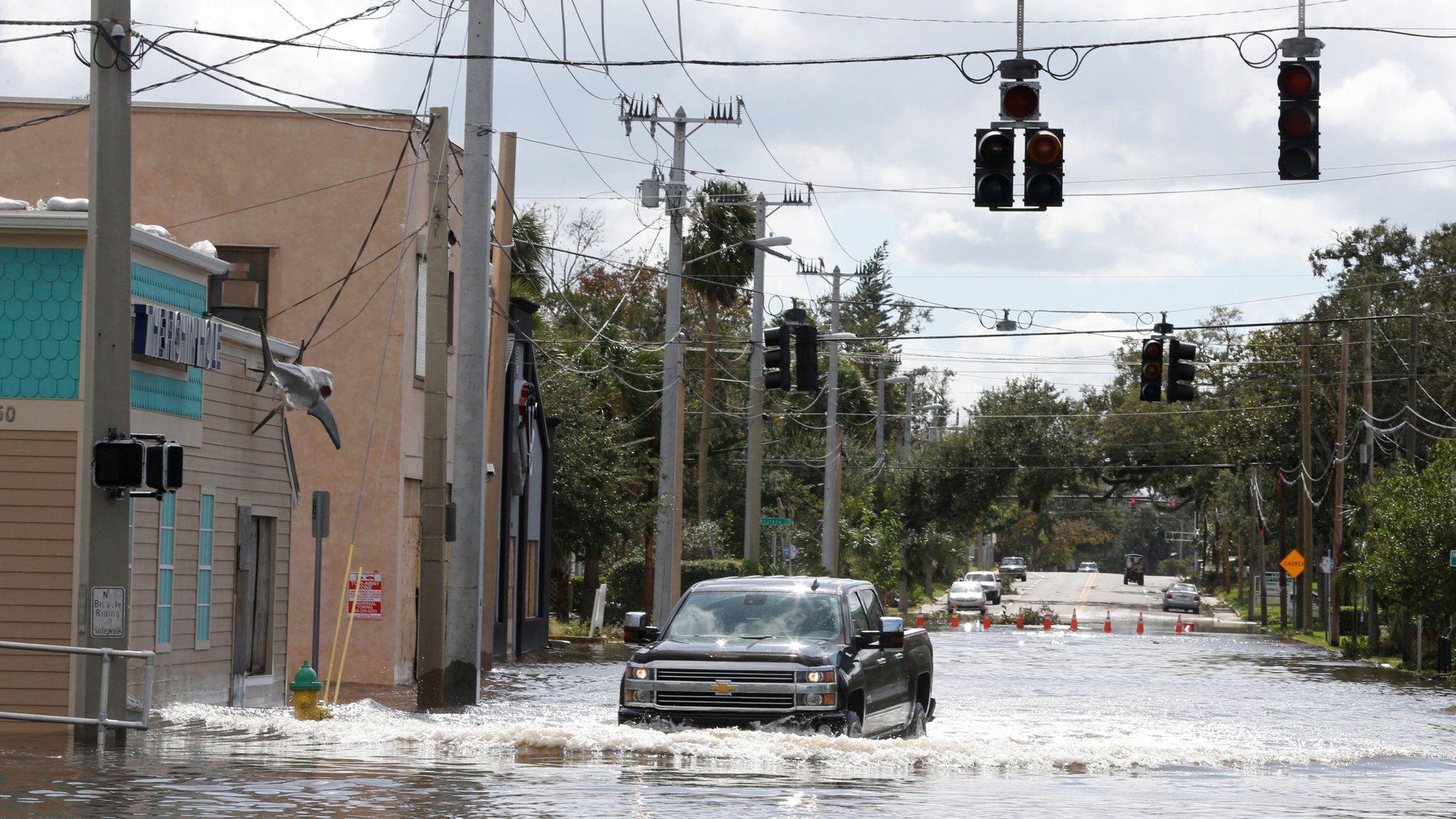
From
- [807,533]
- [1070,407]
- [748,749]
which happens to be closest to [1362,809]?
[748,749]

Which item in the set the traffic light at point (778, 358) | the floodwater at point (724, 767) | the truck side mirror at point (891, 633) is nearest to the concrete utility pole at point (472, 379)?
the floodwater at point (724, 767)

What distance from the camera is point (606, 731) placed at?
16984 mm

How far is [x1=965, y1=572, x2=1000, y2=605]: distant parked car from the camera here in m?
89.2

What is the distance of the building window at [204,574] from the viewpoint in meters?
21.2

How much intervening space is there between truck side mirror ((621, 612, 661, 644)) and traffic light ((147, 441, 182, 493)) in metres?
4.19

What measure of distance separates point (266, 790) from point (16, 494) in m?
6.99

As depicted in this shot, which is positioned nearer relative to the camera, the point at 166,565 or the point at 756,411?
the point at 166,565

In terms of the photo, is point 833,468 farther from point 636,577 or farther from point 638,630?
point 638,630

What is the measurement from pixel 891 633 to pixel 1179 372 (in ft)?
48.7

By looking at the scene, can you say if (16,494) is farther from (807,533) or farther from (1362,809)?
(807,533)

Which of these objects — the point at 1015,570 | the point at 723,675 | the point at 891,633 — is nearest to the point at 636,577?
the point at 891,633

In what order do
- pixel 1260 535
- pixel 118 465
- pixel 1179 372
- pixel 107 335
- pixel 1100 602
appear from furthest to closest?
pixel 1100 602 < pixel 1260 535 < pixel 1179 372 < pixel 107 335 < pixel 118 465

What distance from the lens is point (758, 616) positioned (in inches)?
679

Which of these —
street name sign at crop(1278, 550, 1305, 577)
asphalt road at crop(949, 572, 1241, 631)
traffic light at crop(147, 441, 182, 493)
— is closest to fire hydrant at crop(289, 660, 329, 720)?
traffic light at crop(147, 441, 182, 493)
